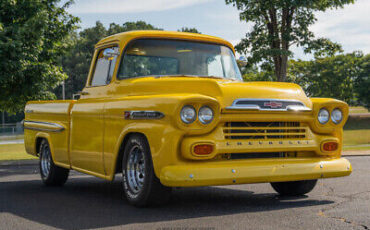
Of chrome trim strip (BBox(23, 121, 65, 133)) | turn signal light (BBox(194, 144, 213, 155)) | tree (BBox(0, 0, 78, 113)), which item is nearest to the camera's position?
turn signal light (BBox(194, 144, 213, 155))

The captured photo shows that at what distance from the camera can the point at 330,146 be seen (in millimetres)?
6988

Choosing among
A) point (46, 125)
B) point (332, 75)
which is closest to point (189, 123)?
point (46, 125)

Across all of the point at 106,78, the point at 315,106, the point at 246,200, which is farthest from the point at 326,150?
the point at 106,78

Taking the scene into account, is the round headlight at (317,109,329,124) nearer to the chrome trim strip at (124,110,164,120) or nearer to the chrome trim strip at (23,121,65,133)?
the chrome trim strip at (124,110,164,120)

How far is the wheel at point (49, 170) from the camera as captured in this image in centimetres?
943

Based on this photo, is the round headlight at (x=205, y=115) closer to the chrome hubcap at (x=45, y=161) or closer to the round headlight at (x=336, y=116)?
the round headlight at (x=336, y=116)

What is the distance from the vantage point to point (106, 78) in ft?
26.0

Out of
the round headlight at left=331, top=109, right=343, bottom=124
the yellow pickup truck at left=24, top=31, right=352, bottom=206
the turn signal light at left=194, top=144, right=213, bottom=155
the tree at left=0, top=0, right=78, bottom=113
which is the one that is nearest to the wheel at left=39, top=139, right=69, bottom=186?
the yellow pickup truck at left=24, top=31, right=352, bottom=206

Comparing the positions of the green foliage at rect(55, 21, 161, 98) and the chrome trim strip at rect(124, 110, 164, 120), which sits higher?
the green foliage at rect(55, 21, 161, 98)

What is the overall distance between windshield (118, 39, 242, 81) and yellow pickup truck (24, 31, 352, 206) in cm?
1

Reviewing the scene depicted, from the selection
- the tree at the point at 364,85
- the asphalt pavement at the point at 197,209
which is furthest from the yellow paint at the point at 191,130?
the tree at the point at 364,85

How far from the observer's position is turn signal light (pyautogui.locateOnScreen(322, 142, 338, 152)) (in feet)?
22.8

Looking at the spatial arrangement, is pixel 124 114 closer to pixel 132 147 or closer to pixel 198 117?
pixel 132 147

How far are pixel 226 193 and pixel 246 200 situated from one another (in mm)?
856
